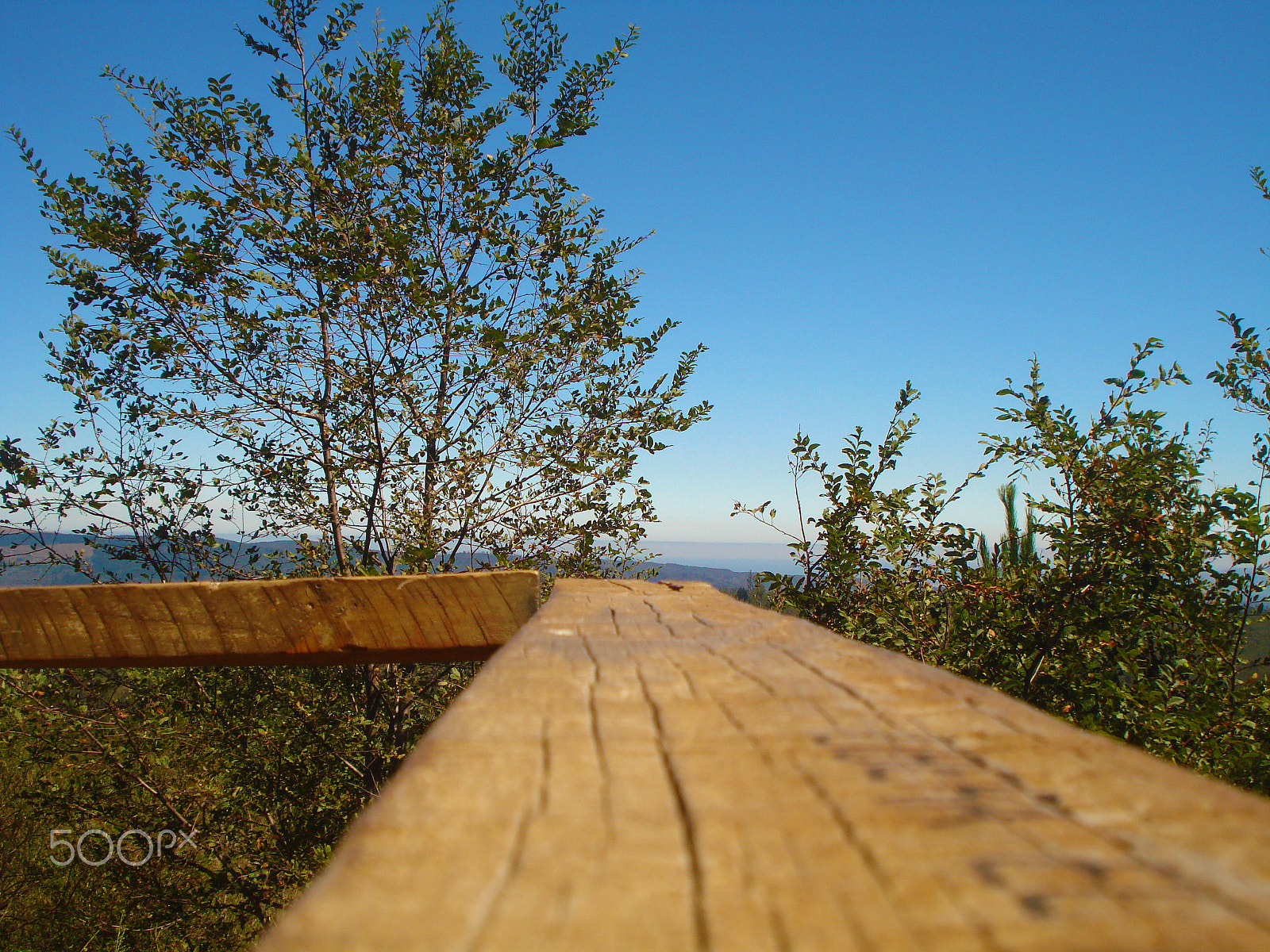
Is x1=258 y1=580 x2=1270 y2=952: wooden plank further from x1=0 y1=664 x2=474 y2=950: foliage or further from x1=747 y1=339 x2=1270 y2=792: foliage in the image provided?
x1=0 y1=664 x2=474 y2=950: foliage

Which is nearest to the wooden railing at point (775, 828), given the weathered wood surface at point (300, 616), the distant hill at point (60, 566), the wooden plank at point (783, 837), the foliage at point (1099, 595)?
the wooden plank at point (783, 837)

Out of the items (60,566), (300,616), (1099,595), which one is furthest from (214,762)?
(1099,595)

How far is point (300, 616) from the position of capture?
1623 mm

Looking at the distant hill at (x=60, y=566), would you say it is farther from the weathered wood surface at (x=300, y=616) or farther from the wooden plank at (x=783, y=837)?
the wooden plank at (x=783, y=837)

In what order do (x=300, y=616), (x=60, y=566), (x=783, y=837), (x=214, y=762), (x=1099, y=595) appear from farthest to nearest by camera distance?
(x=214, y=762), (x=60, y=566), (x=1099, y=595), (x=300, y=616), (x=783, y=837)

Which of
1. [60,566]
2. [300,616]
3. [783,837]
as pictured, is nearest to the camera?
[783,837]

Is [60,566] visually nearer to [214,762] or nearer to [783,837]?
[214,762]

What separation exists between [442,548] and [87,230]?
7.70ft

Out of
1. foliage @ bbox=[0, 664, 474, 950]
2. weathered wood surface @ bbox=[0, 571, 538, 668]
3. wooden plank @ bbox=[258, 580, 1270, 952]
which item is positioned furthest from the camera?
foliage @ bbox=[0, 664, 474, 950]

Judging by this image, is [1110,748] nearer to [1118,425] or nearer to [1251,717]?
[1251,717]

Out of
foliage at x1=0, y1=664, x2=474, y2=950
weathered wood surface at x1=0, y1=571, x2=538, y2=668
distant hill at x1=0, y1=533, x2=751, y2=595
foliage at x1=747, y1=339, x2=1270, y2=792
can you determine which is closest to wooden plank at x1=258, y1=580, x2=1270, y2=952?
weathered wood surface at x1=0, y1=571, x2=538, y2=668

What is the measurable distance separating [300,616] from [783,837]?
1.48 m

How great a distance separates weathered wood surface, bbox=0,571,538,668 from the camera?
1.61 metres

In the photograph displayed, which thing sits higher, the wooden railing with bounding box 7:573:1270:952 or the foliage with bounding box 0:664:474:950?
the wooden railing with bounding box 7:573:1270:952
